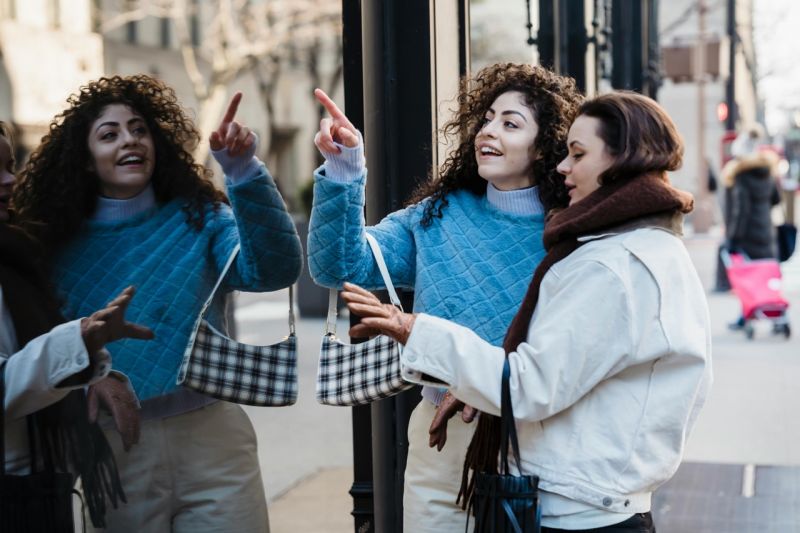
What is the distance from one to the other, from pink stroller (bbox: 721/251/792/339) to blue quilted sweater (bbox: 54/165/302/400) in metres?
8.87

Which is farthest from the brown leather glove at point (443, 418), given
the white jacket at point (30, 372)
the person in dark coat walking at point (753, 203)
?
the person in dark coat walking at point (753, 203)

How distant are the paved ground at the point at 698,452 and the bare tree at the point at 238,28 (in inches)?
374

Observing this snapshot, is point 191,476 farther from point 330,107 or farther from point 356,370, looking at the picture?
point 330,107

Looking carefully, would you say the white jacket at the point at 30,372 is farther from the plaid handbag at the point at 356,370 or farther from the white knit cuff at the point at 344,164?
the white knit cuff at the point at 344,164

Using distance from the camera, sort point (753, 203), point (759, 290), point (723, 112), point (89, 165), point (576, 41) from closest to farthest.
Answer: point (89, 165)
point (576, 41)
point (759, 290)
point (753, 203)
point (723, 112)

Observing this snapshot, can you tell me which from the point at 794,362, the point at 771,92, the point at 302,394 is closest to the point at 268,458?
the point at 302,394

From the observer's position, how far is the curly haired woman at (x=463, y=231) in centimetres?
295

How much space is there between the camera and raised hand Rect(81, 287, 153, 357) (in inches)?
101

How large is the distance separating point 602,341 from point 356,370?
74cm

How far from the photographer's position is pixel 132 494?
2.89 m

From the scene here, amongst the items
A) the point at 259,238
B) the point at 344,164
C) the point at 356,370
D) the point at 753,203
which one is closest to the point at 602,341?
the point at 356,370

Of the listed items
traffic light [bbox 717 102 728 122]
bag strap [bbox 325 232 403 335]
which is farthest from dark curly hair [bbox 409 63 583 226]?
Answer: traffic light [bbox 717 102 728 122]

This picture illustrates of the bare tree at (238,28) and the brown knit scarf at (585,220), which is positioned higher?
the bare tree at (238,28)

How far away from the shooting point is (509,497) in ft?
8.57
